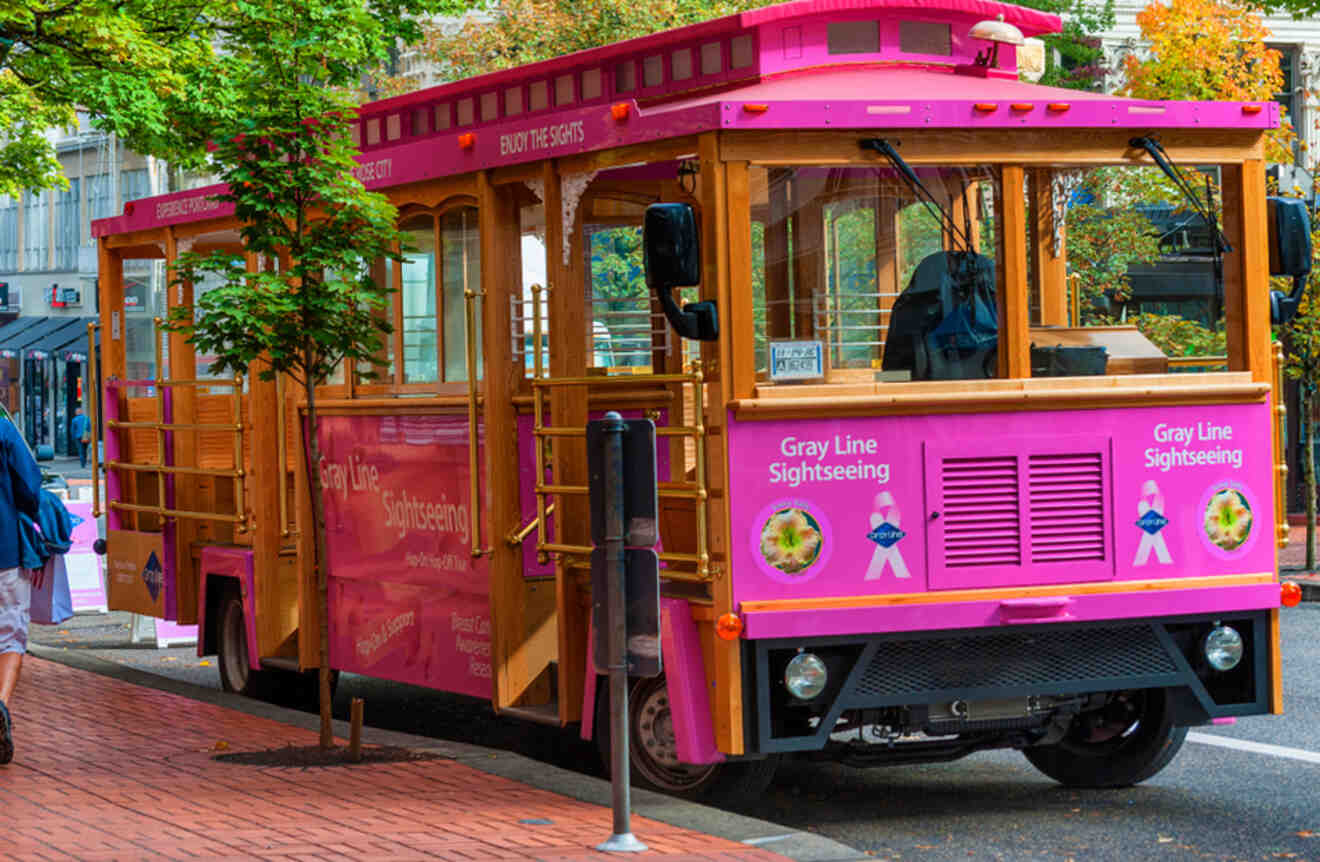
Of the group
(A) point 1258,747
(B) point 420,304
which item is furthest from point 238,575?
(A) point 1258,747

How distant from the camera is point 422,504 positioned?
10023 mm

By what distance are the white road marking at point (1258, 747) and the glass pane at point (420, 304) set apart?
13.6 feet

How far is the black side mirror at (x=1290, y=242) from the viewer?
27.8 ft

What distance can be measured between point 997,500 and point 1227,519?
1017 millimetres

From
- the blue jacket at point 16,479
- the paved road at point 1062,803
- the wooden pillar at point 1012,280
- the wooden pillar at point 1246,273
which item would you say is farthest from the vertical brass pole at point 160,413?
the wooden pillar at point 1246,273

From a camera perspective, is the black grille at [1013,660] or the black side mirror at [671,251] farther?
the black grille at [1013,660]

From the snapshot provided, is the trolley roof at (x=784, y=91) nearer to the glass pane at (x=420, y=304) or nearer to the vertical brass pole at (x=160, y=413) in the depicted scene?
the glass pane at (x=420, y=304)

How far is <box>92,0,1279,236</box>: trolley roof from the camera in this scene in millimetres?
8008

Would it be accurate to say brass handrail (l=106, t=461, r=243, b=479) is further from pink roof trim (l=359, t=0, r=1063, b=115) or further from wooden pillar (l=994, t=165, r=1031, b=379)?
wooden pillar (l=994, t=165, r=1031, b=379)

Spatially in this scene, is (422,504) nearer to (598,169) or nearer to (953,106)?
(598,169)

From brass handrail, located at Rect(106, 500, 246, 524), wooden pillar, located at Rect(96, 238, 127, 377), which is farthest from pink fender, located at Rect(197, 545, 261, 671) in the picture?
wooden pillar, located at Rect(96, 238, 127, 377)

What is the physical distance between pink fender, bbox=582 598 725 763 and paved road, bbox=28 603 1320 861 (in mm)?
612

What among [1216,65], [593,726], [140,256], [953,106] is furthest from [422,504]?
[1216,65]

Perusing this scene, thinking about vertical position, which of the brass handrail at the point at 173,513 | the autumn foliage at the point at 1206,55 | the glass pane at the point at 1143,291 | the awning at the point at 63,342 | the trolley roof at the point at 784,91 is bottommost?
the brass handrail at the point at 173,513
